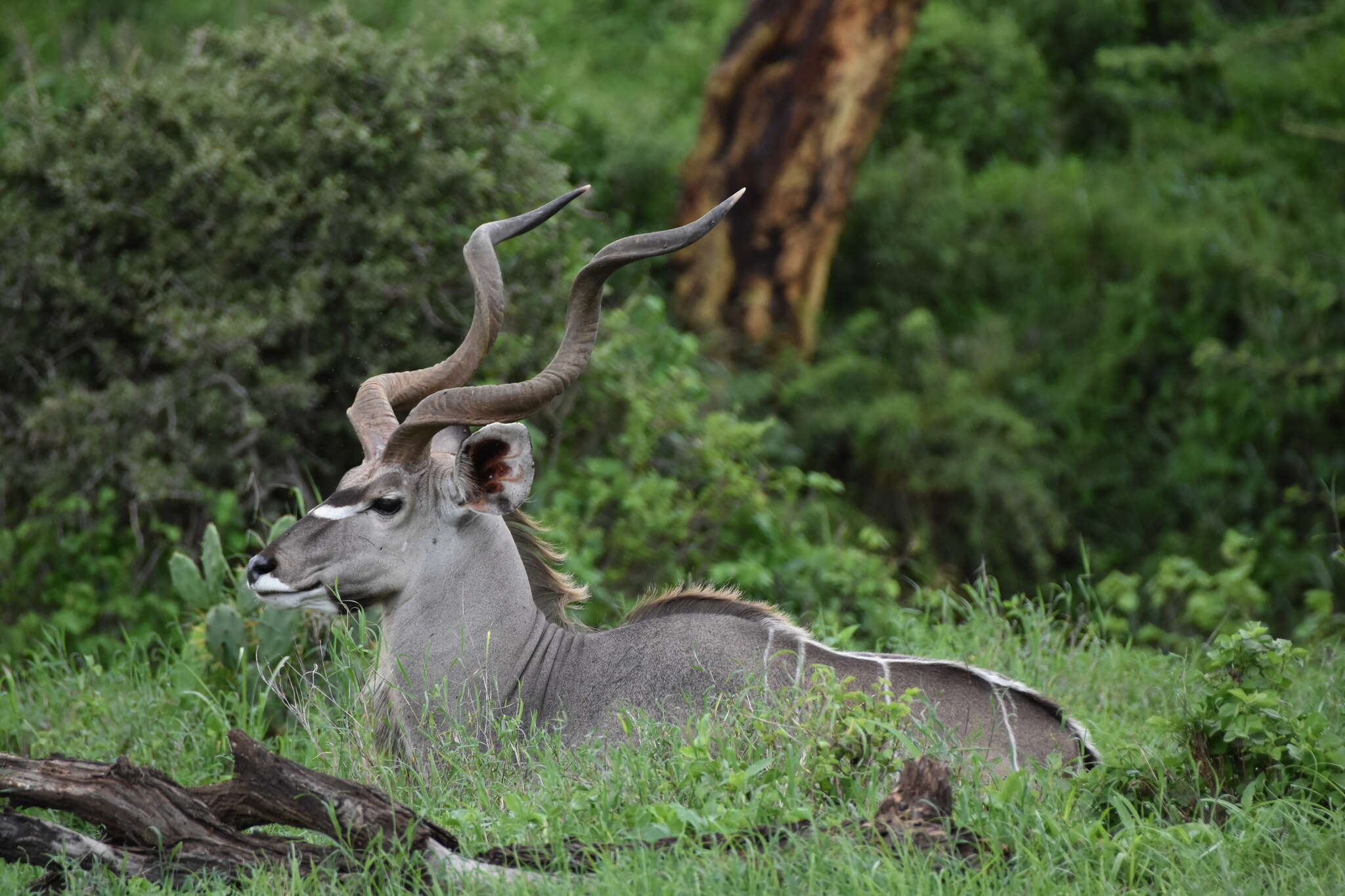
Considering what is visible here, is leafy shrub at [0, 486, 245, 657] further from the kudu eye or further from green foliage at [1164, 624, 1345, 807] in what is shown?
green foliage at [1164, 624, 1345, 807]

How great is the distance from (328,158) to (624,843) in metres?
4.67

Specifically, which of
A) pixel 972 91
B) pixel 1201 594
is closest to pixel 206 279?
pixel 1201 594

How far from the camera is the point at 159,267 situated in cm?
687

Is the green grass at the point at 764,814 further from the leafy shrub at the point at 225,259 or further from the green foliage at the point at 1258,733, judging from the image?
the leafy shrub at the point at 225,259

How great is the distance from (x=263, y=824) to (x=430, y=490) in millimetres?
1320

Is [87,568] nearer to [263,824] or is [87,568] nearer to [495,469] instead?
[495,469]

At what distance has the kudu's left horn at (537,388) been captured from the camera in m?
4.30

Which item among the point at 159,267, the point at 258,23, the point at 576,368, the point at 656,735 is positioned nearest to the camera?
the point at 656,735

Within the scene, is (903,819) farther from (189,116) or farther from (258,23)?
(258,23)

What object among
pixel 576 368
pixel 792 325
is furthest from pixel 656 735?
pixel 792 325

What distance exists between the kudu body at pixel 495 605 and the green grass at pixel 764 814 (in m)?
0.18

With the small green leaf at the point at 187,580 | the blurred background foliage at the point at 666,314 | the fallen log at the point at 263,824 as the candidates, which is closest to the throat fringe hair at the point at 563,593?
the fallen log at the point at 263,824

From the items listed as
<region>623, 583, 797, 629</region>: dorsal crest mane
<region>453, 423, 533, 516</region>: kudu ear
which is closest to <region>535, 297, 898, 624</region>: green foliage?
<region>623, 583, 797, 629</region>: dorsal crest mane

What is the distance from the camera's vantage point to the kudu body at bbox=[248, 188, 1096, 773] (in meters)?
4.17
